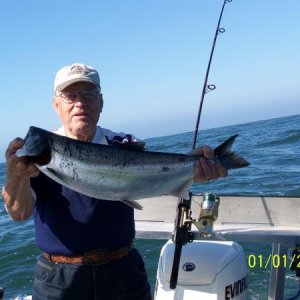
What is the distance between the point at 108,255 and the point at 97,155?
907mm

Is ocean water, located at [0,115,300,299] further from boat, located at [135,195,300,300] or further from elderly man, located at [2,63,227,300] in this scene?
elderly man, located at [2,63,227,300]

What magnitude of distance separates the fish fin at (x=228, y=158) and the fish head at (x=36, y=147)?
1.46 metres

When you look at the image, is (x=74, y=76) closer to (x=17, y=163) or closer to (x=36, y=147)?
(x=36, y=147)

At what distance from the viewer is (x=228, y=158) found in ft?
12.4

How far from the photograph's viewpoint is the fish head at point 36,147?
323 cm

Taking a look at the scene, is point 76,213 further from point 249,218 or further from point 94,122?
point 249,218

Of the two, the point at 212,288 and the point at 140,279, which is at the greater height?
the point at 140,279

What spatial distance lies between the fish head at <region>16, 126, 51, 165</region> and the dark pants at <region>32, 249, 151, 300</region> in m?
1.02

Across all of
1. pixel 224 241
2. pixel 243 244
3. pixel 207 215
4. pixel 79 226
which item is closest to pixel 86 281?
pixel 79 226

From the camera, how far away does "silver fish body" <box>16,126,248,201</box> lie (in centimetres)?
331

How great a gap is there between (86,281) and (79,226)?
18.9 inches

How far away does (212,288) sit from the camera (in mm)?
4594

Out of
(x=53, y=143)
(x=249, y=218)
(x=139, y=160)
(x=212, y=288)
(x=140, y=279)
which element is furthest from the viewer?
(x=249, y=218)

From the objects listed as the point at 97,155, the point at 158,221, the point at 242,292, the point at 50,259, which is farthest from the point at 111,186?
the point at 158,221
